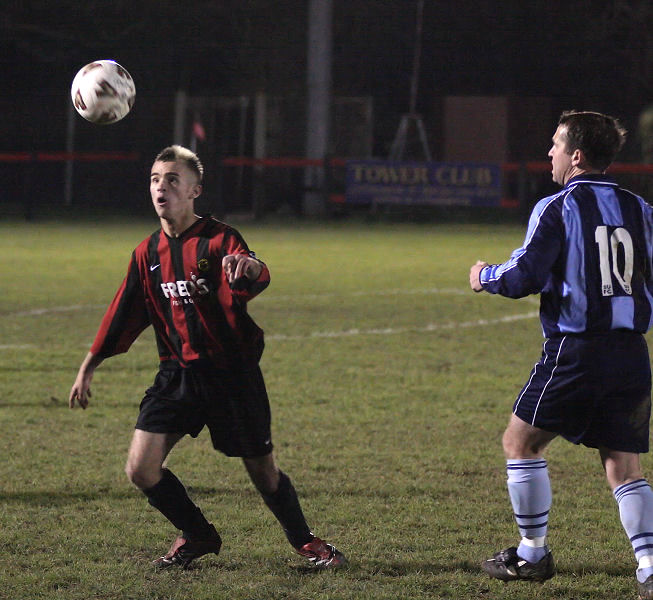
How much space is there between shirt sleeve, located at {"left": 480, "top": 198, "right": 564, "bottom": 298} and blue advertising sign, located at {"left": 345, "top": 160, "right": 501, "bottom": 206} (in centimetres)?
2055

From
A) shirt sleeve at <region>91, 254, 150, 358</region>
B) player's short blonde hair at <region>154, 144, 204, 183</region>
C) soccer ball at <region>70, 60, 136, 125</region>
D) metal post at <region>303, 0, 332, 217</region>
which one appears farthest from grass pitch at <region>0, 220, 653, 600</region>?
metal post at <region>303, 0, 332, 217</region>

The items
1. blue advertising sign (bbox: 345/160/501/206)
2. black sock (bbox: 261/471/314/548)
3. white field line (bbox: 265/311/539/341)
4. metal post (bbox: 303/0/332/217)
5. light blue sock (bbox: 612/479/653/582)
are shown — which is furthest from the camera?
metal post (bbox: 303/0/332/217)

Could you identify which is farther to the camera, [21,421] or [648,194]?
[648,194]

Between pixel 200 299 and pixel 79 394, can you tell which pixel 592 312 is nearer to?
pixel 200 299

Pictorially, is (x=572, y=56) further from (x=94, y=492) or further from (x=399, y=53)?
(x=94, y=492)

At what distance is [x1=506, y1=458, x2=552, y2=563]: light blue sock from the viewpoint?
4586 millimetres

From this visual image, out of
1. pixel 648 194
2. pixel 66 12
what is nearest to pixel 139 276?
pixel 648 194

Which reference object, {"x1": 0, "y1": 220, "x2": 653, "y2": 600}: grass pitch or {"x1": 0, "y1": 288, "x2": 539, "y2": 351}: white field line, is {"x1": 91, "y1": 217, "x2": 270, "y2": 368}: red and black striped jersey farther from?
{"x1": 0, "y1": 288, "x2": 539, "y2": 351}: white field line

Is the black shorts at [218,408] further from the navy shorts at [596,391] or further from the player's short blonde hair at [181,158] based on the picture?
the navy shorts at [596,391]

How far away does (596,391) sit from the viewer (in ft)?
14.5

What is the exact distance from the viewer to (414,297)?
556 inches

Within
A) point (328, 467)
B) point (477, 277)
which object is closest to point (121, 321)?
point (477, 277)

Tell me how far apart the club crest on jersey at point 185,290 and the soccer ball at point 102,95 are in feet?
6.85

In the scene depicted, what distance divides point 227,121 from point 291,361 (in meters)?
21.2
